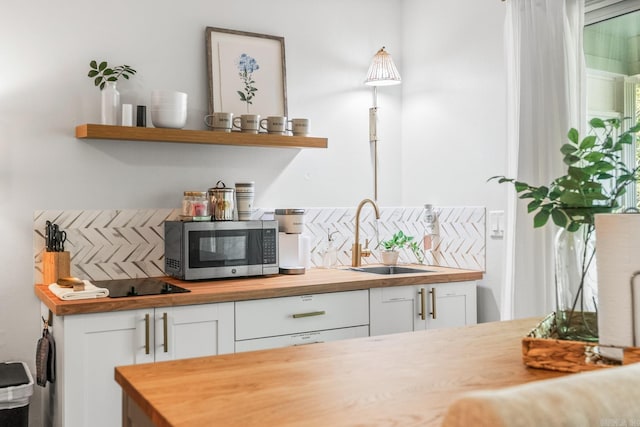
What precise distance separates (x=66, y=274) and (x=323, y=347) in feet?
5.95

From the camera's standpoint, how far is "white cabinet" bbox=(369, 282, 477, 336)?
10.5 feet

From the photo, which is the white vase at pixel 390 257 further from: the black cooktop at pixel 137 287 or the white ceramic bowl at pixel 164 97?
the white ceramic bowl at pixel 164 97

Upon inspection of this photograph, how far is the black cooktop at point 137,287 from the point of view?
2.69 meters

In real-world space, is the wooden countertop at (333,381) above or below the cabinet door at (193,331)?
above

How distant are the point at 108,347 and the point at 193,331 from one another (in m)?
0.36

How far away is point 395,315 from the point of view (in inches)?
128

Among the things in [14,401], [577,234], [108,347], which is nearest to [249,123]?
[108,347]

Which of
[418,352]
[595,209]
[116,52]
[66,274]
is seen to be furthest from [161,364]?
[116,52]

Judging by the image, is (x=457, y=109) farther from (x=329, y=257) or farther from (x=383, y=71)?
(x=329, y=257)

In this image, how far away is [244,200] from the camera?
340 cm

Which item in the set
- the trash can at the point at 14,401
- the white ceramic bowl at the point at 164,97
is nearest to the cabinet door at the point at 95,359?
the trash can at the point at 14,401

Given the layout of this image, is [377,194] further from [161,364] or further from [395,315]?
[161,364]

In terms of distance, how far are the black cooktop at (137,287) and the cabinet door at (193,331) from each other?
0.11m

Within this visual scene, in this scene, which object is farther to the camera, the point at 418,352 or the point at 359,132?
the point at 359,132
